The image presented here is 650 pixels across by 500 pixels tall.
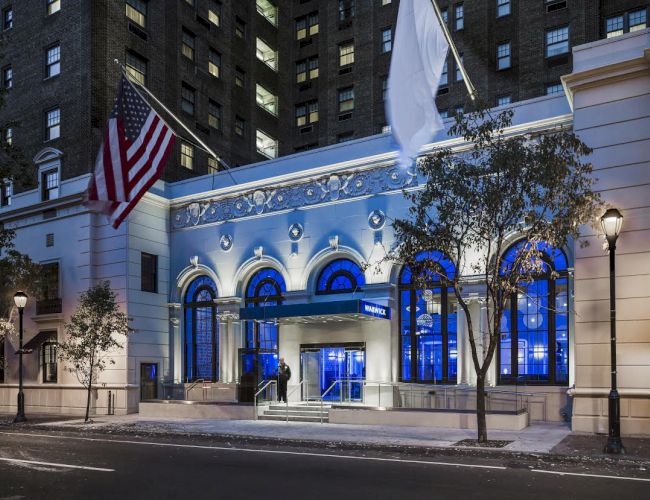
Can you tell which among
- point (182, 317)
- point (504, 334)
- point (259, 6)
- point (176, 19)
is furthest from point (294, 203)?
point (259, 6)

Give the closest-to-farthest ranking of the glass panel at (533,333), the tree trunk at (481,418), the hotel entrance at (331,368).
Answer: the tree trunk at (481,418) → the glass panel at (533,333) → the hotel entrance at (331,368)

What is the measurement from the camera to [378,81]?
138 feet

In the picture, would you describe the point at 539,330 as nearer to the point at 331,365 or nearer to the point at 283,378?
the point at 331,365

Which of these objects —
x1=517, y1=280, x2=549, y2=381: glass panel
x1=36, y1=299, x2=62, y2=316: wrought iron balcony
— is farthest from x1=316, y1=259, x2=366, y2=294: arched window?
x1=36, y1=299, x2=62, y2=316: wrought iron balcony

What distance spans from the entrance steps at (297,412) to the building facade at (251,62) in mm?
12191

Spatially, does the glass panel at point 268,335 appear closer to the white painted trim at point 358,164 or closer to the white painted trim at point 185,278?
the white painted trim at point 185,278

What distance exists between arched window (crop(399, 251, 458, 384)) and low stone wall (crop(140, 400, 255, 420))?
19.3ft

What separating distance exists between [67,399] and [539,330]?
19.6 metres

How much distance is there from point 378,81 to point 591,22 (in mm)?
12536

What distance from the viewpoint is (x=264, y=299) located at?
93.9 feet

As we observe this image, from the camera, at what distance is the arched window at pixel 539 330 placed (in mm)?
22266

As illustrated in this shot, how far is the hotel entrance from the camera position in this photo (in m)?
25.6

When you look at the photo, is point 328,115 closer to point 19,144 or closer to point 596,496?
point 19,144

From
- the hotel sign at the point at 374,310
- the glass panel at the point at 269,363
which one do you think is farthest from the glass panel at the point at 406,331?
the glass panel at the point at 269,363
